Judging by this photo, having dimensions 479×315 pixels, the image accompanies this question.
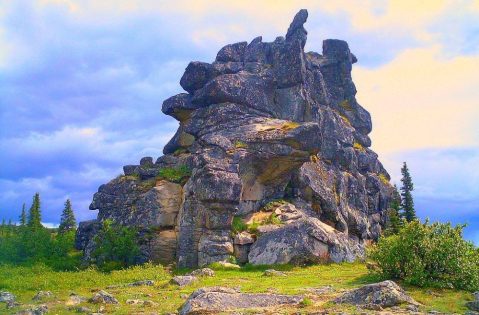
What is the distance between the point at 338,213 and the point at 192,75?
32.5 m

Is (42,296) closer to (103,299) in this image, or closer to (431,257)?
(103,299)

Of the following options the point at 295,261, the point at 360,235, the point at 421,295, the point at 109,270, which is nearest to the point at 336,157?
the point at 360,235

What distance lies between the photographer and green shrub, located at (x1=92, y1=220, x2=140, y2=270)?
56.1 meters

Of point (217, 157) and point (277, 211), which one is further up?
point (217, 157)

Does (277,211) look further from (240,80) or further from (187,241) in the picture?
(240,80)

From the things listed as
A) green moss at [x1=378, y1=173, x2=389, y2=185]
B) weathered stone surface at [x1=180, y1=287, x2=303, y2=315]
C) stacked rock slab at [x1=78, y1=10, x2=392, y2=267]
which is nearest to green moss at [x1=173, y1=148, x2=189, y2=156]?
stacked rock slab at [x1=78, y1=10, x2=392, y2=267]

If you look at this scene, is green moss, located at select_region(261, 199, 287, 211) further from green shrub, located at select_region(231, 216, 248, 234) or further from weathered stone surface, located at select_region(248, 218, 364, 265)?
weathered stone surface, located at select_region(248, 218, 364, 265)

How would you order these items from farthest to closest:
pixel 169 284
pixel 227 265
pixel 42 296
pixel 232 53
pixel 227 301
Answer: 1. pixel 232 53
2. pixel 227 265
3. pixel 169 284
4. pixel 42 296
5. pixel 227 301

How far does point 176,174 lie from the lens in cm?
6500

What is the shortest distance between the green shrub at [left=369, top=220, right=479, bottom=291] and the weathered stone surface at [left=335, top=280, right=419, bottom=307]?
7533 millimetres

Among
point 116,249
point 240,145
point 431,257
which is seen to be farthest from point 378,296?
point 240,145

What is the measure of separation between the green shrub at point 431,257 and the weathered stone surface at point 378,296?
7.53m

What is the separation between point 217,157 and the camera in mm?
60844

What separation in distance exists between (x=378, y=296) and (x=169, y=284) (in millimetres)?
18789
